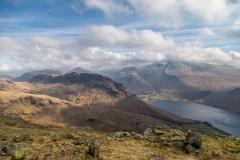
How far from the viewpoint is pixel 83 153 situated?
28.4m

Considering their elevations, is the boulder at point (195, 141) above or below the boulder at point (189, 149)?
above

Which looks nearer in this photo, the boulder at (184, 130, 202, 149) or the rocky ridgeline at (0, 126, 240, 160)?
the rocky ridgeline at (0, 126, 240, 160)

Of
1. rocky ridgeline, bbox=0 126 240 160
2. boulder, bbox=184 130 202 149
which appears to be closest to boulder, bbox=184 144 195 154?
rocky ridgeline, bbox=0 126 240 160

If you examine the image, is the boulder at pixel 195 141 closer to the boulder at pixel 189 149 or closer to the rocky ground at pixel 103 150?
the rocky ground at pixel 103 150

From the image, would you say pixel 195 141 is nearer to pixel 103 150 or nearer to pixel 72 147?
pixel 103 150

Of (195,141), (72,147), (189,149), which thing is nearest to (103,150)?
(72,147)

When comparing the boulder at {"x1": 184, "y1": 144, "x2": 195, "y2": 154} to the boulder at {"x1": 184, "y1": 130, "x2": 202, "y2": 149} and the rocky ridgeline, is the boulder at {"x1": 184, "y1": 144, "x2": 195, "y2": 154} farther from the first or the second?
the boulder at {"x1": 184, "y1": 130, "x2": 202, "y2": 149}

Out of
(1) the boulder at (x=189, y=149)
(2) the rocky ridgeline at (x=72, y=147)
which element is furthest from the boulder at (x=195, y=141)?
(1) the boulder at (x=189, y=149)

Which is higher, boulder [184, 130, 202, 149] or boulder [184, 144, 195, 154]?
boulder [184, 130, 202, 149]

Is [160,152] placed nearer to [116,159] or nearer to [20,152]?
[116,159]

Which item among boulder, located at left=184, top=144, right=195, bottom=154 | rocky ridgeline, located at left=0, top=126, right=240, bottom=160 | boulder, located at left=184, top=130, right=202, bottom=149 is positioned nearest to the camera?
rocky ridgeline, located at left=0, top=126, right=240, bottom=160

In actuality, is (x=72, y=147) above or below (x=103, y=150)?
above

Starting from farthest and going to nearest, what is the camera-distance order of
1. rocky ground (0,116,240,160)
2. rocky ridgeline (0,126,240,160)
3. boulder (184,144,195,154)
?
boulder (184,144,195,154) < rocky ground (0,116,240,160) < rocky ridgeline (0,126,240,160)

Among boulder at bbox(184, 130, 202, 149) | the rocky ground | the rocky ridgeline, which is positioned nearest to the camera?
the rocky ridgeline
